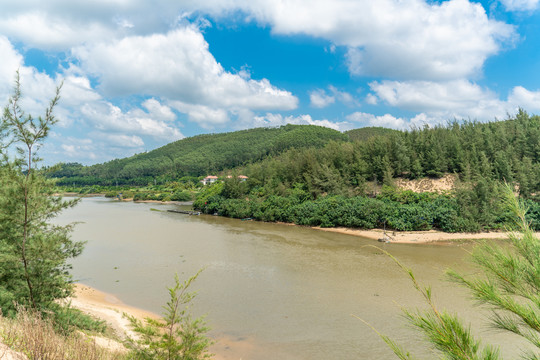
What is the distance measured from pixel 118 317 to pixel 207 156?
346 ft

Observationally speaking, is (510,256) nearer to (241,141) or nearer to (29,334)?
(29,334)

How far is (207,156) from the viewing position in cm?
11475

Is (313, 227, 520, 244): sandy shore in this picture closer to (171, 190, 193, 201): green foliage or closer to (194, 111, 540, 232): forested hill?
(194, 111, 540, 232): forested hill

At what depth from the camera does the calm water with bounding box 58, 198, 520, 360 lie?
1043 cm

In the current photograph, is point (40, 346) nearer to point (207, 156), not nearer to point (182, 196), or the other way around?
point (182, 196)

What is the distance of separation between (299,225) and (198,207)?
2095 cm

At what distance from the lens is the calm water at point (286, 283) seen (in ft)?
34.2

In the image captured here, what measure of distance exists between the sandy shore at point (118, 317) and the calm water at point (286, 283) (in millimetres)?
201

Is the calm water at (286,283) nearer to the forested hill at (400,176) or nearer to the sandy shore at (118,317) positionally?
the sandy shore at (118,317)

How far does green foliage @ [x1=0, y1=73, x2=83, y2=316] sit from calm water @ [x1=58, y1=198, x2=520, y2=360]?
594cm

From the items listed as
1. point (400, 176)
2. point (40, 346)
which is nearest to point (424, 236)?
point (400, 176)

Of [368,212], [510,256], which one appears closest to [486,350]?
[510,256]

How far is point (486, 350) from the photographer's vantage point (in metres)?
2.38

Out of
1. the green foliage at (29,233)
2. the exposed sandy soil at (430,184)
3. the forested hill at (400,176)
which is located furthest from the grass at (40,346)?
the exposed sandy soil at (430,184)
